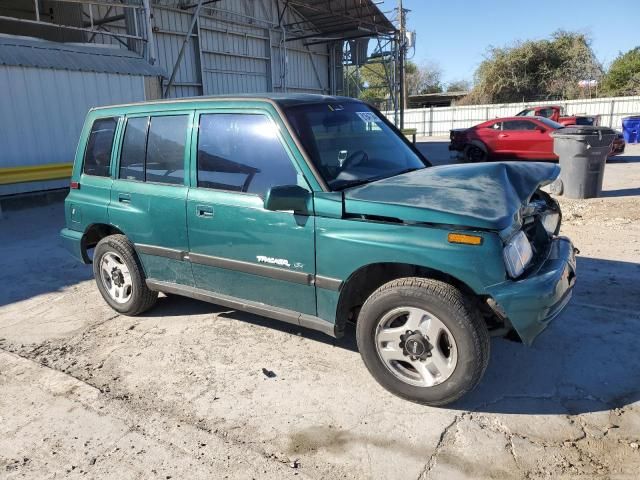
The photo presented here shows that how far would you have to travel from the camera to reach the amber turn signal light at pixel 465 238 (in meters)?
2.79

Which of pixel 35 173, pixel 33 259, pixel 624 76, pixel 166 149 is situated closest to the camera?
pixel 166 149

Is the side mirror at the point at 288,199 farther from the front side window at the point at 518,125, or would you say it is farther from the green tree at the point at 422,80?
the green tree at the point at 422,80

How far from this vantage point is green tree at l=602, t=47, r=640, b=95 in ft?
122

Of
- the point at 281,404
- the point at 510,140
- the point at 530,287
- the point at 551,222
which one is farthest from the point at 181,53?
the point at 530,287

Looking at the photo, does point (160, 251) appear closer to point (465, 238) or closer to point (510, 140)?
point (465, 238)

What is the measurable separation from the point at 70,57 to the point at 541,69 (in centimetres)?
3896

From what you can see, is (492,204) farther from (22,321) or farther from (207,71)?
(207,71)

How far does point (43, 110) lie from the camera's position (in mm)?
10820

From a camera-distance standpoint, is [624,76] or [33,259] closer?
[33,259]

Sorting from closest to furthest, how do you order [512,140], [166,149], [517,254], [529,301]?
[529,301] < [517,254] < [166,149] < [512,140]

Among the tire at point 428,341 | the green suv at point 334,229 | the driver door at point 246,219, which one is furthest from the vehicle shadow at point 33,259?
the tire at point 428,341

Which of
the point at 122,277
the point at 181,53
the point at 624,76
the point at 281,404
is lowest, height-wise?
the point at 281,404

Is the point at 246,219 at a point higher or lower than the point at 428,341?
higher

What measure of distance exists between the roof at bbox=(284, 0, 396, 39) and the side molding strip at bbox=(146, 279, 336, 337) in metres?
17.1
